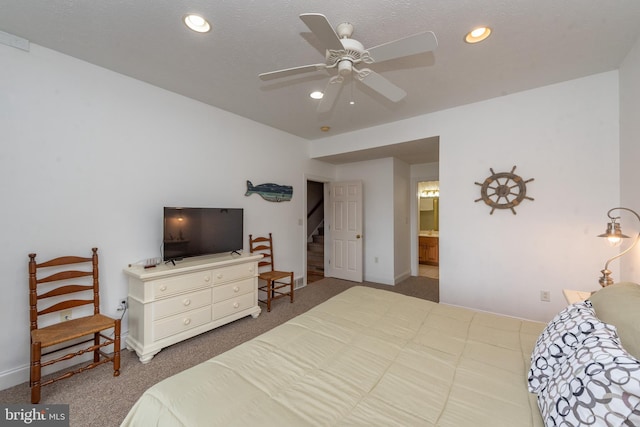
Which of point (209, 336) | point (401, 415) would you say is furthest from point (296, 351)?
point (209, 336)

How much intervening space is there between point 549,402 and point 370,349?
736 millimetres

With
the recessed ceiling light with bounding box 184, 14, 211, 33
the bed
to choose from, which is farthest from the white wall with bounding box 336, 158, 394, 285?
the recessed ceiling light with bounding box 184, 14, 211, 33

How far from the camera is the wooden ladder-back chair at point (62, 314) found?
5.82 feet

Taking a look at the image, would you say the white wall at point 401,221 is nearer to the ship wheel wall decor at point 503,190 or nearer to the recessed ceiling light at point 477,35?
the ship wheel wall decor at point 503,190

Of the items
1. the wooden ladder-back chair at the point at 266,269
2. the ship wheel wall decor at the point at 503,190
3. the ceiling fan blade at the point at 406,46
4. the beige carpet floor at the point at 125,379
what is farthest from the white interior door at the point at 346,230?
the ceiling fan blade at the point at 406,46

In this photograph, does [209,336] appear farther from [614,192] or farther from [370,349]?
[614,192]

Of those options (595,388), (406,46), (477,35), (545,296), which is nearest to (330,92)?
(406,46)

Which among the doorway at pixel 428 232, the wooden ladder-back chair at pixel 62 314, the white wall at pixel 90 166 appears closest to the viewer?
the wooden ladder-back chair at pixel 62 314

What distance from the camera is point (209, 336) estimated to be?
2.70m

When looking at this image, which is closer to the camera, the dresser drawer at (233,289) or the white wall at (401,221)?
the dresser drawer at (233,289)

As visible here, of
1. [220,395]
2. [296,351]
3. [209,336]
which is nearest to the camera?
[220,395]

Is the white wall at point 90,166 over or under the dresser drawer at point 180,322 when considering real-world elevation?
over

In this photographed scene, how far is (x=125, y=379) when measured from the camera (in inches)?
78.4

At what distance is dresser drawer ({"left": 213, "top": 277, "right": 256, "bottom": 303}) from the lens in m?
2.79
